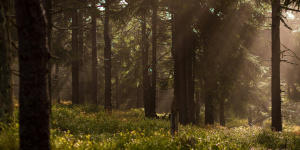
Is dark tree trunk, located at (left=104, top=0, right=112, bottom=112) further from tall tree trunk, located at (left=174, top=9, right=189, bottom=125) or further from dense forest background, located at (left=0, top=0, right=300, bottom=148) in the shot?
tall tree trunk, located at (left=174, top=9, right=189, bottom=125)

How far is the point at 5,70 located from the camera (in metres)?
7.89

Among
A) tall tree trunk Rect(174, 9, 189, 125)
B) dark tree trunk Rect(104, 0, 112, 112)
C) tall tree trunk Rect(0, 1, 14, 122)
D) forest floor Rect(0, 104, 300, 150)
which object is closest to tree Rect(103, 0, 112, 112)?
dark tree trunk Rect(104, 0, 112, 112)

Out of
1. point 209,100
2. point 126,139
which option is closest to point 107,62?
point 209,100

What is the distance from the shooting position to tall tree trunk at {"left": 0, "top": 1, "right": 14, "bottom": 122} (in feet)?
25.7

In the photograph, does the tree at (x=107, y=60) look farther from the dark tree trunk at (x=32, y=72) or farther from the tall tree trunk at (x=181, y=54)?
the dark tree trunk at (x=32, y=72)

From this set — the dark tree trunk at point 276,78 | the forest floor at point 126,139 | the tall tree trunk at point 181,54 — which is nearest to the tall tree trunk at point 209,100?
the tall tree trunk at point 181,54

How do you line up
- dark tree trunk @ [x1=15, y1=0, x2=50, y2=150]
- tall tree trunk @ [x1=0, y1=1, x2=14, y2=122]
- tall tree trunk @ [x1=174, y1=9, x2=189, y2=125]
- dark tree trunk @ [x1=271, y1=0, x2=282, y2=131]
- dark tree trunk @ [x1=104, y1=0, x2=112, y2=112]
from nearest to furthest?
1. dark tree trunk @ [x1=15, y1=0, x2=50, y2=150]
2. tall tree trunk @ [x1=0, y1=1, x2=14, y2=122]
3. tall tree trunk @ [x1=174, y1=9, x2=189, y2=125]
4. dark tree trunk @ [x1=271, y1=0, x2=282, y2=131]
5. dark tree trunk @ [x1=104, y1=0, x2=112, y2=112]

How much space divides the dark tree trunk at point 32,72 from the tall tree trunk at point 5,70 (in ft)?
13.2

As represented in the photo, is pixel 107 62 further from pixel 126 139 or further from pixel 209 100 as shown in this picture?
pixel 126 139

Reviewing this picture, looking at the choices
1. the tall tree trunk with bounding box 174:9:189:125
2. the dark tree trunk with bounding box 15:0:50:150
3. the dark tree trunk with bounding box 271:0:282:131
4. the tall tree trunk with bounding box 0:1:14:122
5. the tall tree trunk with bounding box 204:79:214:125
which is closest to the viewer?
the dark tree trunk with bounding box 15:0:50:150

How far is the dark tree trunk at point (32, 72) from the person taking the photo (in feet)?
14.0

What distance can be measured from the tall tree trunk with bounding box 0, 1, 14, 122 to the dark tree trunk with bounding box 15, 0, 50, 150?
4.02 meters

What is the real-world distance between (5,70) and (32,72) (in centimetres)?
440

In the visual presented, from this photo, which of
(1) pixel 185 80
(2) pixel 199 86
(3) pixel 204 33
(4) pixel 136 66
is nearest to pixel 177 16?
(3) pixel 204 33
